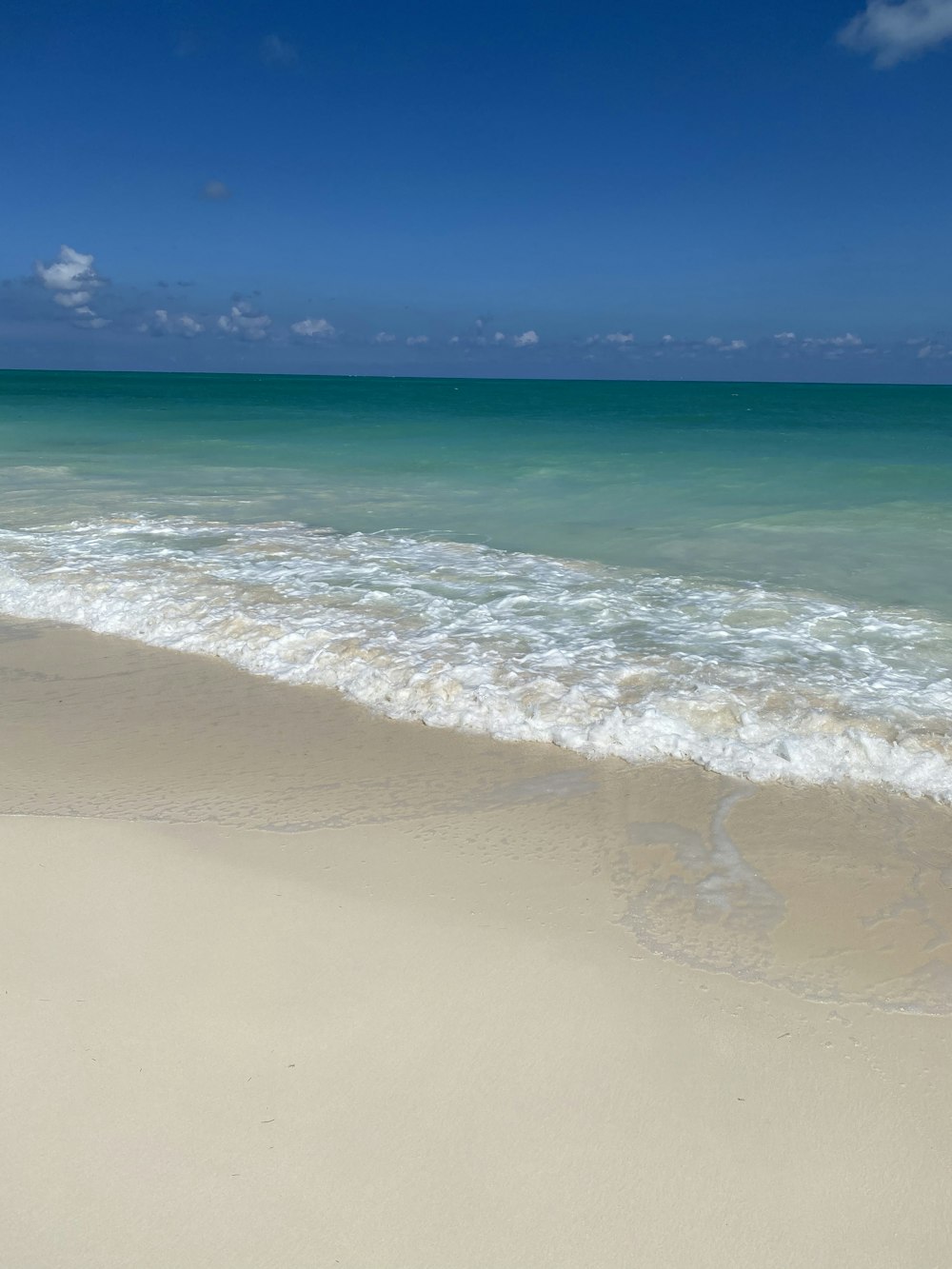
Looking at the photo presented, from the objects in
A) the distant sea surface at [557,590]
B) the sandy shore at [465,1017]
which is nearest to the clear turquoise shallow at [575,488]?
the distant sea surface at [557,590]

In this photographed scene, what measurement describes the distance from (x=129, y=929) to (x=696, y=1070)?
84.5 inches

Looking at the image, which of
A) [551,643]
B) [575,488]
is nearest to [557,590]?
[551,643]

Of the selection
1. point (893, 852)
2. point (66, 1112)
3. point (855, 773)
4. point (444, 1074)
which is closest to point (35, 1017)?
point (66, 1112)

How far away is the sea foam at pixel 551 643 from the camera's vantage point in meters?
5.58

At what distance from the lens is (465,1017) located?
3.17 metres

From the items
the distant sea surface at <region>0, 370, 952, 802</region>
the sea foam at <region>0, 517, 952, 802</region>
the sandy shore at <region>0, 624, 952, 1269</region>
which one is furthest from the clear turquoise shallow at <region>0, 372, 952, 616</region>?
the sandy shore at <region>0, 624, 952, 1269</region>

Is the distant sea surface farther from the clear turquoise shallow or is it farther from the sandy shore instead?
the sandy shore

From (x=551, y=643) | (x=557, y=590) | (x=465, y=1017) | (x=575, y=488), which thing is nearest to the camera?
(x=465, y=1017)

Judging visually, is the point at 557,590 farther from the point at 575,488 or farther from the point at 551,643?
the point at 575,488

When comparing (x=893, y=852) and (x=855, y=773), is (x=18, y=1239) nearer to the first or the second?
(x=893, y=852)

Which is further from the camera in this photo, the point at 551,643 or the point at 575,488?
the point at 575,488

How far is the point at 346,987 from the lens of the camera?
10.8ft

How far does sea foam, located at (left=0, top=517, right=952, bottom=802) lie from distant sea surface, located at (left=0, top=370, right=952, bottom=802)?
0.03m

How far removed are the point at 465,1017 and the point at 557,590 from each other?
20.1ft
